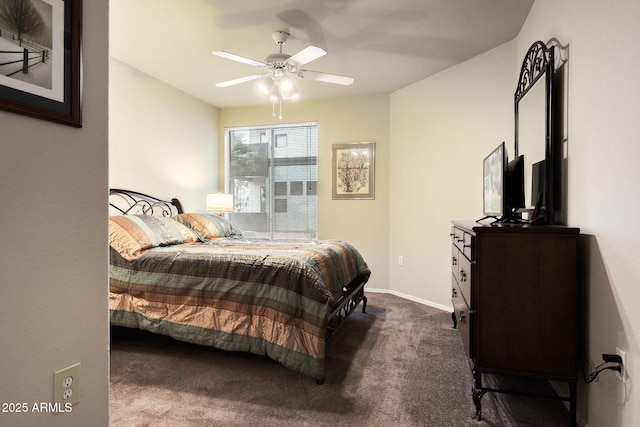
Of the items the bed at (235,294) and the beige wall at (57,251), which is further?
the bed at (235,294)

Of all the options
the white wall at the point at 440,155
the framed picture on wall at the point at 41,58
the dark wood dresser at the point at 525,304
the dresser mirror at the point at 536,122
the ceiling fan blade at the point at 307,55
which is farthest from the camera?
the white wall at the point at 440,155

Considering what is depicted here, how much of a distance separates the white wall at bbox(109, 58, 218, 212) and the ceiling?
0.90 feet

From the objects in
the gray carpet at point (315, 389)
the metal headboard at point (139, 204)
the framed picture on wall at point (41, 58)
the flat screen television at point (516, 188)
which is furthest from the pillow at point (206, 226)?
the flat screen television at point (516, 188)

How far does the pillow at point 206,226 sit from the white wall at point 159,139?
623 millimetres

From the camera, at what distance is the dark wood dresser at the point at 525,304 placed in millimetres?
1644

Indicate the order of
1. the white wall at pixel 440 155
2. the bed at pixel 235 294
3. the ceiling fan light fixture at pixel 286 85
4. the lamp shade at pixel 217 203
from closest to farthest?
the bed at pixel 235 294, the ceiling fan light fixture at pixel 286 85, the white wall at pixel 440 155, the lamp shade at pixel 217 203

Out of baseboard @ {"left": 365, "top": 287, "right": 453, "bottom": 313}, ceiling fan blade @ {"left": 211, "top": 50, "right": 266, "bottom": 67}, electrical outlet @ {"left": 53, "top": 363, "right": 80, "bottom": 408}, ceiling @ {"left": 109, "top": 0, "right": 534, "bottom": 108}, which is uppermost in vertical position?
ceiling @ {"left": 109, "top": 0, "right": 534, "bottom": 108}

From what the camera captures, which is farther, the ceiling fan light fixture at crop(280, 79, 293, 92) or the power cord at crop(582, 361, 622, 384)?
the ceiling fan light fixture at crop(280, 79, 293, 92)

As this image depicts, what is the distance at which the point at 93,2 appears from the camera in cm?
118

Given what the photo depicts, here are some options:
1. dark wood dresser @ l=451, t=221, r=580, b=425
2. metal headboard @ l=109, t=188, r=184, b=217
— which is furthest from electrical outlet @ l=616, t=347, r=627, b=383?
metal headboard @ l=109, t=188, r=184, b=217

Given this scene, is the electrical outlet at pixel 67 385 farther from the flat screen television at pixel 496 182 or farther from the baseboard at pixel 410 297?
the baseboard at pixel 410 297

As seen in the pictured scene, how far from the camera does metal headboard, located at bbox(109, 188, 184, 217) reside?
11.2ft

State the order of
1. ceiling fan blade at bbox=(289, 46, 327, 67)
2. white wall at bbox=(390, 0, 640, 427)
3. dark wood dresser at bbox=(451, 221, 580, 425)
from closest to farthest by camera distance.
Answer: white wall at bbox=(390, 0, 640, 427) < dark wood dresser at bbox=(451, 221, 580, 425) < ceiling fan blade at bbox=(289, 46, 327, 67)

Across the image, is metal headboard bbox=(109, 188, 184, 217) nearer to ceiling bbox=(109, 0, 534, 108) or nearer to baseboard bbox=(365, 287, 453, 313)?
ceiling bbox=(109, 0, 534, 108)
